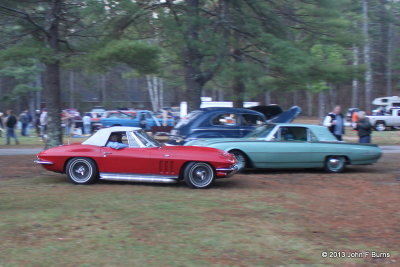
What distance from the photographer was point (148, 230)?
22.2 feet

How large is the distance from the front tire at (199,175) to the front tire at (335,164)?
13.3 ft

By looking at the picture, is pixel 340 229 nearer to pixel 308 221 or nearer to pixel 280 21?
pixel 308 221

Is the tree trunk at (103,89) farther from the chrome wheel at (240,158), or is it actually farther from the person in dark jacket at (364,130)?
the chrome wheel at (240,158)

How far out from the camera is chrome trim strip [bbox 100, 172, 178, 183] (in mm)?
10281

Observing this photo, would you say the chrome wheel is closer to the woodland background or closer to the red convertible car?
the red convertible car

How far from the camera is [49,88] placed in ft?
51.3

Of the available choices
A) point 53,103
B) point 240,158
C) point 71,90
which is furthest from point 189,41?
point 71,90

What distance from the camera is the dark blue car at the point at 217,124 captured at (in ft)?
48.8

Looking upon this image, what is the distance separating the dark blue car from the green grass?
5.45m

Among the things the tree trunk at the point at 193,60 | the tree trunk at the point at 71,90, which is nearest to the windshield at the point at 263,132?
the tree trunk at the point at 193,60

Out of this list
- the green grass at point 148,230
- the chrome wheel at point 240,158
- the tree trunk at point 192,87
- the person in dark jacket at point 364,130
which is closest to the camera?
the green grass at point 148,230

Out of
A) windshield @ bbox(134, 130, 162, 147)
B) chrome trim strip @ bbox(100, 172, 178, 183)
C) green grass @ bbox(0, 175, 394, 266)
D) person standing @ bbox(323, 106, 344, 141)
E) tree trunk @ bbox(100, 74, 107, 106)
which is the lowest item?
green grass @ bbox(0, 175, 394, 266)

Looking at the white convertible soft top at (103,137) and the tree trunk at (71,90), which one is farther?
the tree trunk at (71,90)

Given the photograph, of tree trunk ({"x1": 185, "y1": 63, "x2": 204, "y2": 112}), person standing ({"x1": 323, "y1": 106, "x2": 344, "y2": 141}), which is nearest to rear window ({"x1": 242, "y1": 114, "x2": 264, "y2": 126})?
person standing ({"x1": 323, "y1": 106, "x2": 344, "y2": 141})
